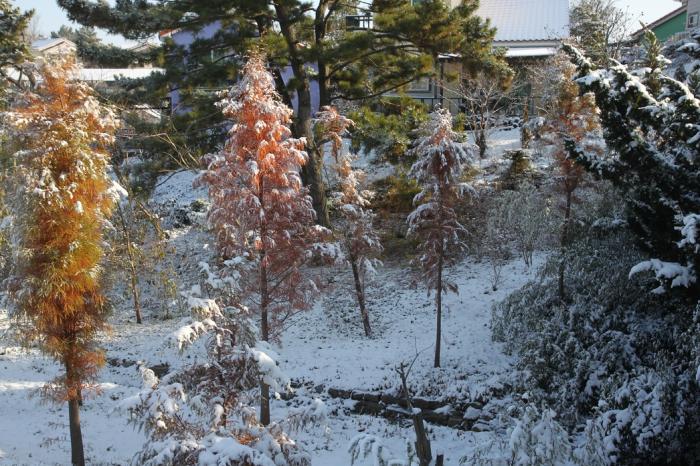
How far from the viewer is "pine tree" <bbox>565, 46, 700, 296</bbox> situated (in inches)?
317

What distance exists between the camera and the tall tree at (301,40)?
16000 millimetres

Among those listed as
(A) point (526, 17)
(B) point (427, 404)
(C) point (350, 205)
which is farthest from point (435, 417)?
(A) point (526, 17)

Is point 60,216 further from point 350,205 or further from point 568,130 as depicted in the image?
point 568,130

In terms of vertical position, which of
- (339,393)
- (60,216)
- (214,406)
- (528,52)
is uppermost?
(528,52)

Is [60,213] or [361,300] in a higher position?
[60,213]

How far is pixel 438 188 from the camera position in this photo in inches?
529

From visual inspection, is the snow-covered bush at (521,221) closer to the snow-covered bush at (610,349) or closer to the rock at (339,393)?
the snow-covered bush at (610,349)

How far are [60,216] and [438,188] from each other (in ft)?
25.0

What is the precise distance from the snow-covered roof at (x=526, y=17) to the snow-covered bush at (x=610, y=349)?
67.3 ft

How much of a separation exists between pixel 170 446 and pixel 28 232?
5.34m

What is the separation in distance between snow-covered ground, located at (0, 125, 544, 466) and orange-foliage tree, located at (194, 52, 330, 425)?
109 inches

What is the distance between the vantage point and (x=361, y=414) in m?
13.2

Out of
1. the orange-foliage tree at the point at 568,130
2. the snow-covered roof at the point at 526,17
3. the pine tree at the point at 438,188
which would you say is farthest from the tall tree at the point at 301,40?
the snow-covered roof at the point at 526,17

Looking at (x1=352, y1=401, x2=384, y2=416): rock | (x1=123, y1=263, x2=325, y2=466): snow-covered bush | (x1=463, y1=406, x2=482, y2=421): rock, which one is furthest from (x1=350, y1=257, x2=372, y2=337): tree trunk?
(x1=123, y1=263, x2=325, y2=466): snow-covered bush
